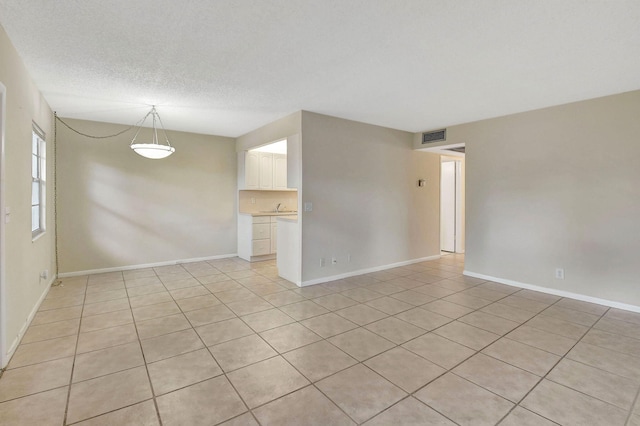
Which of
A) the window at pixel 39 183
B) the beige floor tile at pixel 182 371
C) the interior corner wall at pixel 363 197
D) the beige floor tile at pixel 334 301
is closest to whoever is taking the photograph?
the beige floor tile at pixel 182 371

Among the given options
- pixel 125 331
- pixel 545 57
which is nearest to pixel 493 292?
pixel 545 57

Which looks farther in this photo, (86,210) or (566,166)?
(86,210)

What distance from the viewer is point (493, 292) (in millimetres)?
4230

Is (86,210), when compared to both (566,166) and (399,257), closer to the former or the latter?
(399,257)

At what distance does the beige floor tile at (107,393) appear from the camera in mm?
1863

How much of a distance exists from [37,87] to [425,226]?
20.7 feet

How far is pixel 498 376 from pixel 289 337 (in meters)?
1.71

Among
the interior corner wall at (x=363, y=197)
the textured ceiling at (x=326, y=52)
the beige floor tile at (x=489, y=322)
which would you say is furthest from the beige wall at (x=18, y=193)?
the beige floor tile at (x=489, y=322)

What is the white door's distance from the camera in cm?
749

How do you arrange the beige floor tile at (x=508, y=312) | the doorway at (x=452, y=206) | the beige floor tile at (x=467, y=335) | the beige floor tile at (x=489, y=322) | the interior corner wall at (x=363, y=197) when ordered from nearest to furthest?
the beige floor tile at (x=467, y=335)
the beige floor tile at (x=489, y=322)
the beige floor tile at (x=508, y=312)
the interior corner wall at (x=363, y=197)
the doorway at (x=452, y=206)

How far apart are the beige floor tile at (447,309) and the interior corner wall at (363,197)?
1588 millimetres

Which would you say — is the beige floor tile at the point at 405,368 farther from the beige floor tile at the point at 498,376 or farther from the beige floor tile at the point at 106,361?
the beige floor tile at the point at 106,361

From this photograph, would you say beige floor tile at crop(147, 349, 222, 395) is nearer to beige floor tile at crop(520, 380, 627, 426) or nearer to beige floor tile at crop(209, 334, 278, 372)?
beige floor tile at crop(209, 334, 278, 372)

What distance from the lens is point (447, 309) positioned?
11.8 feet
